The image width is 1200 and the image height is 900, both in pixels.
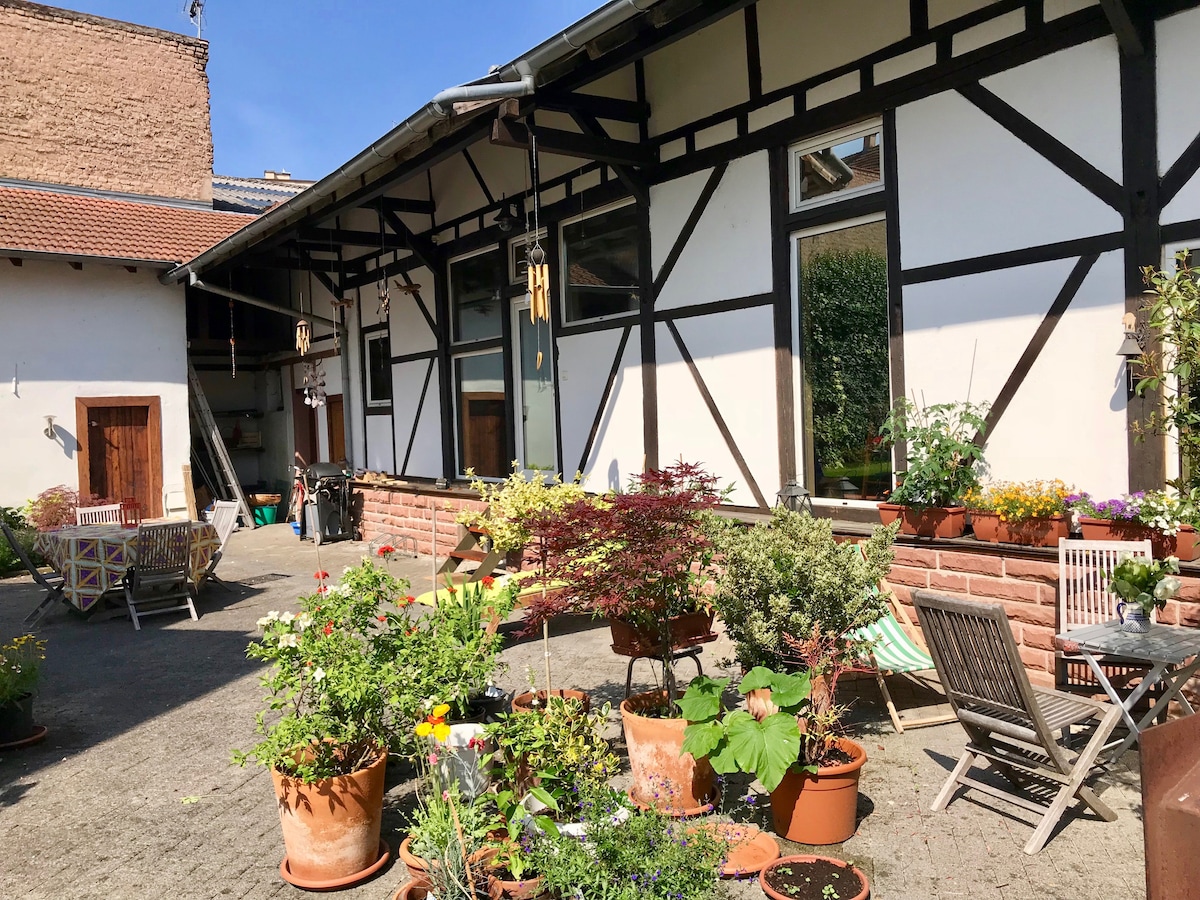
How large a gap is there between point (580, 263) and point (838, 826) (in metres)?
6.04

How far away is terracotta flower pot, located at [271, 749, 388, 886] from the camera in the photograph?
2.98m

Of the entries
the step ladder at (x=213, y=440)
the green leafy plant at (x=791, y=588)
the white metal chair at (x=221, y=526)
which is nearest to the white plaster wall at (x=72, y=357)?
the step ladder at (x=213, y=440)

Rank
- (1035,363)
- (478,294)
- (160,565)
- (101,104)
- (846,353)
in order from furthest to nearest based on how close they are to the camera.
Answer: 1. (101,104)
2. (478,294)
3. (160,565)
4. (846,353)
5. (1035,363)

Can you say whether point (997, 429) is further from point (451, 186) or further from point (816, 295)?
point (451, 186)

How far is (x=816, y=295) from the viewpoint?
20.0ft

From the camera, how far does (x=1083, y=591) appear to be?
170 inches

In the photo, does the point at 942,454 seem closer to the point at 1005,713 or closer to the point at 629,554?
the point at 1005,713

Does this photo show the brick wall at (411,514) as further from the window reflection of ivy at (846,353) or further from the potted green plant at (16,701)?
the potted green plant at (16,701)

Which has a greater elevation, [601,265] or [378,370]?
[601,265]

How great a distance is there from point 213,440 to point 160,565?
738 centimetres

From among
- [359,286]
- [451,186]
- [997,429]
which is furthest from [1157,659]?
[359,286]

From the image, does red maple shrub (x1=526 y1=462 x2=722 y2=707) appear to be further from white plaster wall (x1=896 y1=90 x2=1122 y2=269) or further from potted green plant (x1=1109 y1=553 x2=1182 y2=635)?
white plaster wall (x1=896 y1=90 x2=1122 y2=269)

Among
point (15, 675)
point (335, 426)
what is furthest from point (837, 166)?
point (335, 426)

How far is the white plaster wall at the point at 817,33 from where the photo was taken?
5469mm
